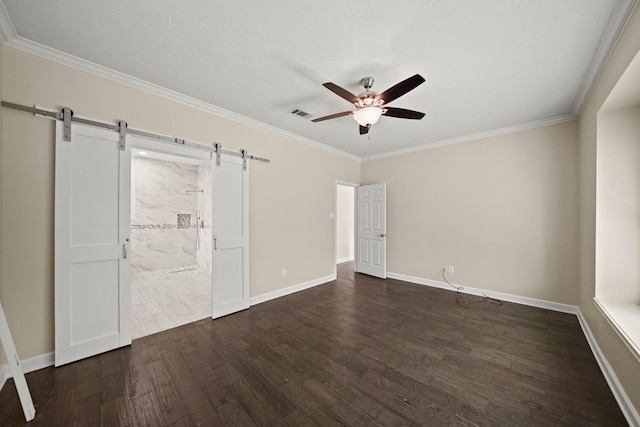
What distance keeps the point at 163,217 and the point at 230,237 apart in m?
3.50

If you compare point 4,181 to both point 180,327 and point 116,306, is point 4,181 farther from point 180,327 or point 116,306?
Answer: point 180,327

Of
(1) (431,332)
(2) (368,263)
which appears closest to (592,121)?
(1) (431,332)

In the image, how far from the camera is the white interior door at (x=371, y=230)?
16.4ft

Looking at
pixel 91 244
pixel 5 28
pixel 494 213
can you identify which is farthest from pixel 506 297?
pixel 5 28

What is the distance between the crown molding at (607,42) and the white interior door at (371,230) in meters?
3.00

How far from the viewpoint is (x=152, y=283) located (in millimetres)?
4566

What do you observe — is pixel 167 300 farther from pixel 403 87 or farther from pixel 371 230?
pixel 403 87

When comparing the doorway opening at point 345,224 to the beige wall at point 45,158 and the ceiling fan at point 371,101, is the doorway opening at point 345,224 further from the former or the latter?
the ceiling fan at point 371,101

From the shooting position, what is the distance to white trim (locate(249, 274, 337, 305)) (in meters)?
3.61

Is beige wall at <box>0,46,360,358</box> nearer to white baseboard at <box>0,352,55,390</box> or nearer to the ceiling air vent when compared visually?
white baseboard at <box>0,352,55,390</box>

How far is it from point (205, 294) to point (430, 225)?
425 cm

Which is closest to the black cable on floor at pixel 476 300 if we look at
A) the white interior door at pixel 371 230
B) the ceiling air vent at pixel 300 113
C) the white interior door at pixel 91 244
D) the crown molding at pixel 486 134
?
the white interior door at pixel 371 230

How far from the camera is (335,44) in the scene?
194cm

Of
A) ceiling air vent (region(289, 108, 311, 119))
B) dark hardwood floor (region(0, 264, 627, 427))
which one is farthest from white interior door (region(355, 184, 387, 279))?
ceiling air vent (region(289, 108, 311, 119))
